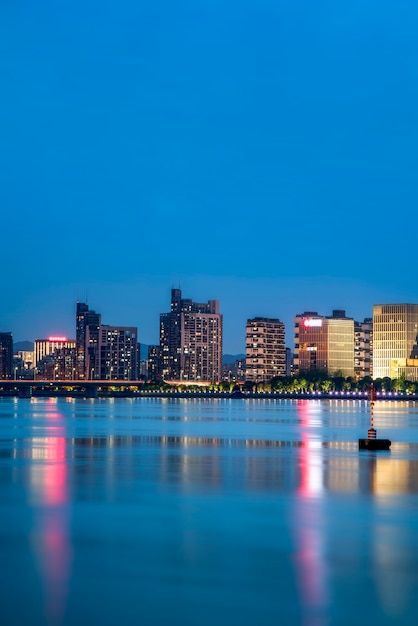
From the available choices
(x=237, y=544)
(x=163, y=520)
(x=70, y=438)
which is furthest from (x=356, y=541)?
(x=70, y=438)

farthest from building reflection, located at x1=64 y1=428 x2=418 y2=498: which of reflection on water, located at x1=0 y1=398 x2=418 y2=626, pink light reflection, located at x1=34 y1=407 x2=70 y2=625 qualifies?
pink light reflection, located at x1=34 y1=407 x2=70 y2=625

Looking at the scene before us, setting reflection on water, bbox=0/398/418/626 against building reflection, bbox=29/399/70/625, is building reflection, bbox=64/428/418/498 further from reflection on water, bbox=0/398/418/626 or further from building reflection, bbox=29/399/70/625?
building reflection, bbox=29/399/70/625

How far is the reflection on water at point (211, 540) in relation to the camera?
1984 cm

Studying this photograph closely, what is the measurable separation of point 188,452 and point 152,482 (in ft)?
67.3

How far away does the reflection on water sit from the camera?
19844mm

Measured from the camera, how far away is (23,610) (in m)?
19.3

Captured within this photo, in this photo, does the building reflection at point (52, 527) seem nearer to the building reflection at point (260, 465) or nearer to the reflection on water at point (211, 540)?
the reflection on water at point (211, 540)

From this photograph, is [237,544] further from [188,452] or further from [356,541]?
[188,452]

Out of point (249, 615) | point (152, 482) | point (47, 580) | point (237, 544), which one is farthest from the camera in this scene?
point (152, 482)

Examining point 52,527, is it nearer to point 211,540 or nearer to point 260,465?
point 211,540

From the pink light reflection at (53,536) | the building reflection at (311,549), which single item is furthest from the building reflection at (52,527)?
the building reflection at (311,549)

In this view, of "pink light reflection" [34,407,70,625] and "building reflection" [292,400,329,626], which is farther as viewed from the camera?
"pink light reflection" [34,407,70,625]

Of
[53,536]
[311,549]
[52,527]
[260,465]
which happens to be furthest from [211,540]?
[260,465]

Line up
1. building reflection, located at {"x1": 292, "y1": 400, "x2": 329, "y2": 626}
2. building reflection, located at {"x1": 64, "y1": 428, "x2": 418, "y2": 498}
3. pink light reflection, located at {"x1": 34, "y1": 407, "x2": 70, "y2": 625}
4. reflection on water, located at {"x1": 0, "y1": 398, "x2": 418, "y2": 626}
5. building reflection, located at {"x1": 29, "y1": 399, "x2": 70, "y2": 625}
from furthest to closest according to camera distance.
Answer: building reflection, located at {"x1": 64, "y1": 428, "x2": 418, "y2": 498}, building reflection, located at {"x1": 29, "y1": 399, "x2": 70, "y2": 625}, pink light reflection, located at {"x1": 34, "y1": 407, "x2": 70, "y2": 625}, reflection on water, located at {"x1": 0, "y1": 398, "x2": 418, "y2": 626}, building reflection, located at {"x1": 292, "y1": 400, "x2": 329, "y2": 626}
